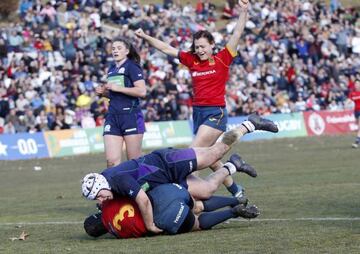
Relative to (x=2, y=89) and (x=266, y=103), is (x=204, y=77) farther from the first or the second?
(x=266, y=103)

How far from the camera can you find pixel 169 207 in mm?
11156

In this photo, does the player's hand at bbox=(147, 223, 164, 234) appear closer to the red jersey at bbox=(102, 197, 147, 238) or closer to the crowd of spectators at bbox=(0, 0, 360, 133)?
the red jersey at bbox=(102, 197, 147, 238)

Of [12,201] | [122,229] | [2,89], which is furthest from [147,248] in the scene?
[2,89]

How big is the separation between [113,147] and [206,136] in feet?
4.49

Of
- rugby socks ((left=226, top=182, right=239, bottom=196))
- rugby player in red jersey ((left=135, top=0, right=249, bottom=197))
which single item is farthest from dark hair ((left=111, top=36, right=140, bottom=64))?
rugby socks ((left=226, top=182, right=239, bottom=196))

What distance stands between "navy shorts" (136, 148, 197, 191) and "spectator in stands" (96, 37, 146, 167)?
2.60 meters

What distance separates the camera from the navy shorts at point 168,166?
11.5 metres

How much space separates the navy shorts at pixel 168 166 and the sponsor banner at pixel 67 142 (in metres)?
21.2

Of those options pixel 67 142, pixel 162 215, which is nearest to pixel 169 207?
pixel 162 215

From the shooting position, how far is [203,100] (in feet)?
46.4

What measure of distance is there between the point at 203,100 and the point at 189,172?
2.57m

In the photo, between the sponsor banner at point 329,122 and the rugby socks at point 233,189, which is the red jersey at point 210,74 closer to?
the rugby socks at point 233,189

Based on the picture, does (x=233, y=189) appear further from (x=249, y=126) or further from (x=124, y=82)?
(x=124, y=82)

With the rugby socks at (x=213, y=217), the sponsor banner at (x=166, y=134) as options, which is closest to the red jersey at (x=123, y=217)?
the rugby socks at (x=213, y=217)
